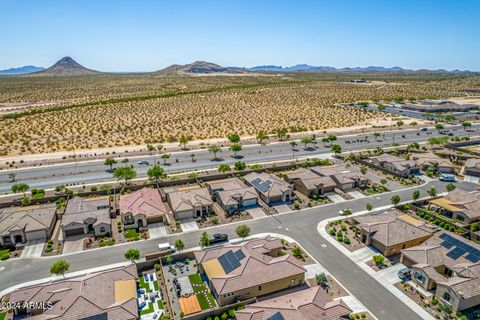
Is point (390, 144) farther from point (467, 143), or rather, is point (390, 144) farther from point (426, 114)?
point (426, 114)

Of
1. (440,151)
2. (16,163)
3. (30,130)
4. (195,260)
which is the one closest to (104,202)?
(195,260)

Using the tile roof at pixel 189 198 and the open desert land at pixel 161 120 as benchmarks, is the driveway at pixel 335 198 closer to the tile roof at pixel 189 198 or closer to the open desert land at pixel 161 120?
the tile roof at pixel 189 198

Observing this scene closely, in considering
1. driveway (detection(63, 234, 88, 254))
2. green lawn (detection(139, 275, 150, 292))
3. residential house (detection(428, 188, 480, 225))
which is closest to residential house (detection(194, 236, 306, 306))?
green lawn (detection(139, 275, 150, 292))

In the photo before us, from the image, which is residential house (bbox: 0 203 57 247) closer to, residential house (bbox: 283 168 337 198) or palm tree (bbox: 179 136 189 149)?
residential house (bbox: 283 168 337 198)

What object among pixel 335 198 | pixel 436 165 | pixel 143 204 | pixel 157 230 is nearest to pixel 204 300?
pixel 157 230

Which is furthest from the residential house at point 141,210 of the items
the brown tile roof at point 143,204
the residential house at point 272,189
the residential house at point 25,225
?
the residential house at point 272,189

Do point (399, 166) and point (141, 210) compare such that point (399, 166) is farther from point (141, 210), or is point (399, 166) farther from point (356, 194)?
point (141, 210)
